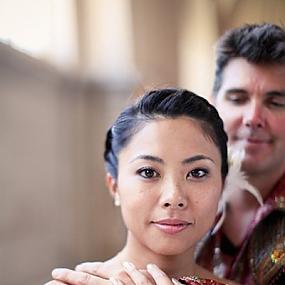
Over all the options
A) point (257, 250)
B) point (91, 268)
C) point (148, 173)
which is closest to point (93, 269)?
point (91, 268)

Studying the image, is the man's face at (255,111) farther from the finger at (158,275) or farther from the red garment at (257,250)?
the finger at (158,275)

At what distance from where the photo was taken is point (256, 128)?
1.35 meters

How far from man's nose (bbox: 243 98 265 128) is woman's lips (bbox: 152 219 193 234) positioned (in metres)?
0.42

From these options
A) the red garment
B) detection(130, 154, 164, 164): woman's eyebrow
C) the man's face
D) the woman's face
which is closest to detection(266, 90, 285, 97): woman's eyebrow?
the man's face

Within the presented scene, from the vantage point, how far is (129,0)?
2293 millimetres

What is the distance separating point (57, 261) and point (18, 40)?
2.44ft

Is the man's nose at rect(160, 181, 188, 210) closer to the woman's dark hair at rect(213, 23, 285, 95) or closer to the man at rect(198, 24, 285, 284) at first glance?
the man at rect(198, 24, 285, 284)

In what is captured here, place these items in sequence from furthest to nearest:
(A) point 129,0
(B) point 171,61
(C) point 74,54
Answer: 1. (B) point 171,61
2. (A) point 129,0
3. (C) point 74,54

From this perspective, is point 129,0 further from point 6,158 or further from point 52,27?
point 6,158

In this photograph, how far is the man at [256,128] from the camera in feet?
4.37

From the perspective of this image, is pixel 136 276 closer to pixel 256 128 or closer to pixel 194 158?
pixel 194 158

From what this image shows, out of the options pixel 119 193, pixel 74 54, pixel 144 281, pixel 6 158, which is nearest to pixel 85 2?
pixel 74 54

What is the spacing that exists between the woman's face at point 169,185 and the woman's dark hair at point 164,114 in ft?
0.05

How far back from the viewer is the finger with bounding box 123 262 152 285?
96 cm
